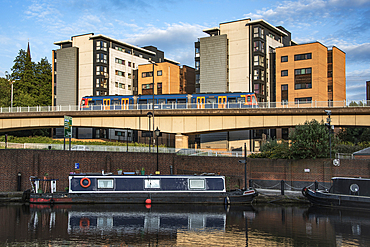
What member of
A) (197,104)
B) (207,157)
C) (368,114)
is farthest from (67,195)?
(368,114)

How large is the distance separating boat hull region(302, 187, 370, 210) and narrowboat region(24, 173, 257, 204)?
4.96m

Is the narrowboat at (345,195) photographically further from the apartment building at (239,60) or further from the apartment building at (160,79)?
the apartment building at (160,79)

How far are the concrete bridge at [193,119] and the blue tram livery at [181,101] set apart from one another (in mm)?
927

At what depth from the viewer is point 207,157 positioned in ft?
125

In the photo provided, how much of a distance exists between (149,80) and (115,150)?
40542 mm

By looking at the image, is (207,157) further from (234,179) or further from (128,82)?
(128,82)

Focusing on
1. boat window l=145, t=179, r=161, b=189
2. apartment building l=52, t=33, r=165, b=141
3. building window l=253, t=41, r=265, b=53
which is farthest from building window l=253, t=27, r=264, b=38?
boat window l=145, t=179, r=161, b=189

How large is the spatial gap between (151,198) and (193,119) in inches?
719

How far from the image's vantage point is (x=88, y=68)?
7706cm

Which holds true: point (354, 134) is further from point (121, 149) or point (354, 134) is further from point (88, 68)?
point (88, 68)

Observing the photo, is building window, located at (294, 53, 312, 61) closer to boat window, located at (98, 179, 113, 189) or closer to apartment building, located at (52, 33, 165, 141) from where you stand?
apartment building, located at (52, 33, 165, 141)

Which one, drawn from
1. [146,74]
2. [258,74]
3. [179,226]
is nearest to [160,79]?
[146,74]

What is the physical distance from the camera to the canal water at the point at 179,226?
20000 millimetres

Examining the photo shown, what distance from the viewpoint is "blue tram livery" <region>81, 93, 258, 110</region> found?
46.1 metres
